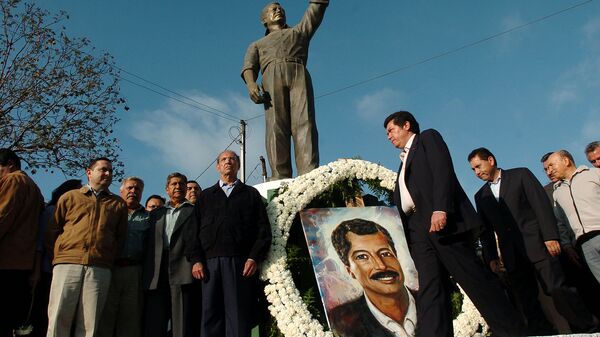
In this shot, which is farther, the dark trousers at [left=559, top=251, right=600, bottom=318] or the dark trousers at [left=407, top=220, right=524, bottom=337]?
the dark trousers at [left=559, top=251, right=600, bottom=318]

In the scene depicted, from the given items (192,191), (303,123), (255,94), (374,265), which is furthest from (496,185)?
(192,191)

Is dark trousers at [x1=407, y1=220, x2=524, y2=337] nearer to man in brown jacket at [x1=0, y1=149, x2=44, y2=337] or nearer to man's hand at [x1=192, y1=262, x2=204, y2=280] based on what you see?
man's hand at [x1=192, y1=262, x2=204, y2=280]

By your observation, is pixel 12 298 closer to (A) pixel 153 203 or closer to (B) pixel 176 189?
(B) pixel 176 189

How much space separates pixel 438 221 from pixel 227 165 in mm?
2048

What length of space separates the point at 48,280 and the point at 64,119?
8.69 meters

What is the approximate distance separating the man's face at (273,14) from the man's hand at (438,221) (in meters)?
3.98

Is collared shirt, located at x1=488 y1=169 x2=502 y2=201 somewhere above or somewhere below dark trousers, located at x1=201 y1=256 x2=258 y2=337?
above

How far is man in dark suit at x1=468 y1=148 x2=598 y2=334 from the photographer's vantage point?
14.7 feet

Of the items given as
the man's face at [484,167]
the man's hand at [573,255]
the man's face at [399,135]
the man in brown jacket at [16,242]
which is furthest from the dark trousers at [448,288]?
the man in brown jacket at [16,242]

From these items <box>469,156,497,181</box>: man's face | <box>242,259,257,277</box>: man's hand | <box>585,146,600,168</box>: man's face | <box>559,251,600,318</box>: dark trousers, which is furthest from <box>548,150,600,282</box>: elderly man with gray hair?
<box>242,259,257,277</box>: man's hand

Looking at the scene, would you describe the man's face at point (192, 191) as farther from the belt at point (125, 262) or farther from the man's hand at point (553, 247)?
the man's hand at point (553, 247)

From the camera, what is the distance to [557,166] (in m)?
5.11

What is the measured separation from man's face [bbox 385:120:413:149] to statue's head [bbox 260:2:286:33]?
3.16 meters

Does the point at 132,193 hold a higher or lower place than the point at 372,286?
higher
